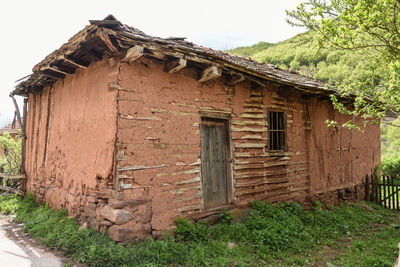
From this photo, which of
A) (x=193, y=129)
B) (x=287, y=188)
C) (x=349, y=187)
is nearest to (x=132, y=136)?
(x=193, y=129)

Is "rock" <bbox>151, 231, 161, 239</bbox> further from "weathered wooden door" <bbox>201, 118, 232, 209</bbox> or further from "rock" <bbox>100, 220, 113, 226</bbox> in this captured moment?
"weathered wooden door" <bbox>201, 118, 232, 209</bbox>

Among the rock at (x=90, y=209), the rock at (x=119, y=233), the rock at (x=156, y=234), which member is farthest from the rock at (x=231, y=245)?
the rock at (x=90, y=209)

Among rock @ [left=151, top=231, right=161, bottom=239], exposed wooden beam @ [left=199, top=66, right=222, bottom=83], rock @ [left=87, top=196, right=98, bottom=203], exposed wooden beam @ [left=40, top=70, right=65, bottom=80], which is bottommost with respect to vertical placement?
rock @ [left=151, top=231, right=161, bottom=239]

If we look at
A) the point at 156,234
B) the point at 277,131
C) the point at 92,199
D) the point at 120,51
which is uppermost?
the point at 120,51

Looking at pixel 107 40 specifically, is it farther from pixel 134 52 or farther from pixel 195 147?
pixel 195 147

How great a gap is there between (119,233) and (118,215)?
0.27 m

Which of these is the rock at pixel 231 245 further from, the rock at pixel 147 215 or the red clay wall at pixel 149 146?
the rock at pixel 147 215

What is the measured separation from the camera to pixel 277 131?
733 cm

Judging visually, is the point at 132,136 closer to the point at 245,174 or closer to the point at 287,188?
the point at 245,174

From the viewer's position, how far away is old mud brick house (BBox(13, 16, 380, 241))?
4.50m

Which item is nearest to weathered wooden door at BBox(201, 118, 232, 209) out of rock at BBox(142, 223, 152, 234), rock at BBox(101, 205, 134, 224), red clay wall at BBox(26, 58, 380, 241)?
red clay wall at BBox(26, 58, 380, 241)

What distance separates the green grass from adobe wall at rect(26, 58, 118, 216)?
59 cm

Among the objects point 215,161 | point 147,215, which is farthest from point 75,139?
point 215,161

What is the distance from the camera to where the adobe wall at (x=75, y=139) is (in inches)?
186
